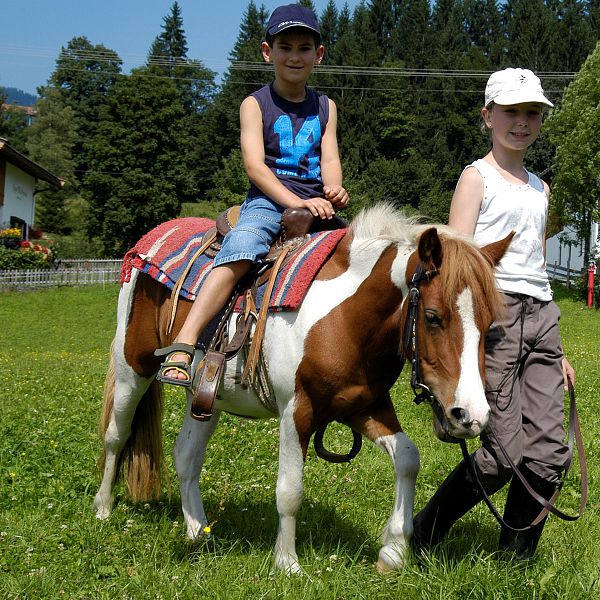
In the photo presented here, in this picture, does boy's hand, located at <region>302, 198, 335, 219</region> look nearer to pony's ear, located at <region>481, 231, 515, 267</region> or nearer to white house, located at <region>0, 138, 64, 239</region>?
pony's ear, located at <region>481, 231, 515, 267</region>

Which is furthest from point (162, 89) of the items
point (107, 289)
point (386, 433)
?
point (386, 433)

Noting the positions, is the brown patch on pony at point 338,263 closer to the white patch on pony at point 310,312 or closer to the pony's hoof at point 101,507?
the white patch on pony at point 310,312

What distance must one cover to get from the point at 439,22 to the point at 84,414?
88.0m

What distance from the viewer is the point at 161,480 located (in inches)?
215

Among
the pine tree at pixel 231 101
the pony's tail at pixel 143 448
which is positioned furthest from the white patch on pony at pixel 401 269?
the pine tree at pixel 231 101

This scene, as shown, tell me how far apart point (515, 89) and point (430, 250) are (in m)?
1.10

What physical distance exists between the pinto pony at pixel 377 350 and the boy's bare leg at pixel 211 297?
30 centimetres

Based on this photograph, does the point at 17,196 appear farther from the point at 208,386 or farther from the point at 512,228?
the point at 512,228

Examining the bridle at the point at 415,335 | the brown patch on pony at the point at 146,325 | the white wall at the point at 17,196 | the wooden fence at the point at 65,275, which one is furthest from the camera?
the white wall at the point at 17,196

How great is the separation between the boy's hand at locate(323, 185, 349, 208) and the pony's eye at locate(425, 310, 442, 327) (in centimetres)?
124

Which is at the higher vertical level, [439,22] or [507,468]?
[439,22]

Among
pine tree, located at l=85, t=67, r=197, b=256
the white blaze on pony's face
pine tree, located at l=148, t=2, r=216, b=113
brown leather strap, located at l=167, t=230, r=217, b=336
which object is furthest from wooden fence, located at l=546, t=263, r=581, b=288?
pine tree, located at l=148, t=2, r=216, b=113

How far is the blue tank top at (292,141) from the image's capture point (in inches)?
174

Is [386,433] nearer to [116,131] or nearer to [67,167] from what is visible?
[116,131]
